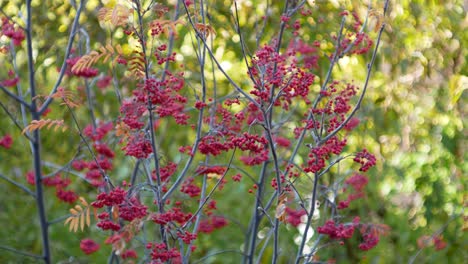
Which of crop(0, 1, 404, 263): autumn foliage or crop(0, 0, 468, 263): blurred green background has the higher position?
crop(0, 0, 468, 263): blurred green background

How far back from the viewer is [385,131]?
5.09 metres

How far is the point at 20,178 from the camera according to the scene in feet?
17.0

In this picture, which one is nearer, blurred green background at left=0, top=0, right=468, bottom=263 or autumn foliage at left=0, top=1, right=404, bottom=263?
autumn foliage at left=0, top=1, right=404, bottom=263

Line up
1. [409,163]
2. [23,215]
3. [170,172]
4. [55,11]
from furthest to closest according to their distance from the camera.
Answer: [55,11], [23,215], [409,163], [170,172]

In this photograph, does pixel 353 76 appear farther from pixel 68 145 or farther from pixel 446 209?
pixel 68 145

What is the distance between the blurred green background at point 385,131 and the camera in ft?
15.6

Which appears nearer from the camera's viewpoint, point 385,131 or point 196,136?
point 196,136

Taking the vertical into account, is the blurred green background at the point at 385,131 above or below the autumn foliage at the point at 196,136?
above

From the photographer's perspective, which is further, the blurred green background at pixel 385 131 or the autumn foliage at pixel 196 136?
the blurred green background at pixel 385 131

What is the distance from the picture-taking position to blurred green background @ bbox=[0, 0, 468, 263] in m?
4.76

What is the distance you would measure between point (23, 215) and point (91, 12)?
4.65 ft

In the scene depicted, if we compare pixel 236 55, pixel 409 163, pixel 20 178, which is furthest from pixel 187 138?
pixel 409 163

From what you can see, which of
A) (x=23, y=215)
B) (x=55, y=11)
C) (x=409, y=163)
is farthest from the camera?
(x=55, y=11)

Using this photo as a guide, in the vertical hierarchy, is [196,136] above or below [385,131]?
below
